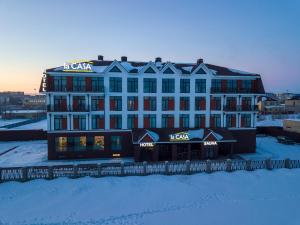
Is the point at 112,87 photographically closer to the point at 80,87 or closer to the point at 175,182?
the point at 80,87

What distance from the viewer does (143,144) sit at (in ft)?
89.5

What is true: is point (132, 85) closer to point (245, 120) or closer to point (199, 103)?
point (199, 103)

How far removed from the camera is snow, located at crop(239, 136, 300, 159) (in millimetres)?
29092

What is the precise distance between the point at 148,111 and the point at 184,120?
5348 millimetres

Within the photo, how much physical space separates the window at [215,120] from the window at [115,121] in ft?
43.1

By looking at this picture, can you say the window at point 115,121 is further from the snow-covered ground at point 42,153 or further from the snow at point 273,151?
the snow at point 273,151

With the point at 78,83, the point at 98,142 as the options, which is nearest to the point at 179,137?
the point at 98,142

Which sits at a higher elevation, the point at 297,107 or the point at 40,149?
the point at 297,107

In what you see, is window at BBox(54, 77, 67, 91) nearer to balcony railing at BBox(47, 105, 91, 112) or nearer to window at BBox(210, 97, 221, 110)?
balcony railing at BBox(47, 105, 91, 112)

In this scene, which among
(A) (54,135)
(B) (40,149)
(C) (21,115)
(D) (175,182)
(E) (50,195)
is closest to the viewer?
(E) (50,195)

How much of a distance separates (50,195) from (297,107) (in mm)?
97023

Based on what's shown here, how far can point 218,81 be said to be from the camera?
31.6 metres

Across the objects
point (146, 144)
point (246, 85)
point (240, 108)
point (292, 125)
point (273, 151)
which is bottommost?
point (273, 151)

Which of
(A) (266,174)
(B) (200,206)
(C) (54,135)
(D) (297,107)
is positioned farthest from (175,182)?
(D) (297,107)
